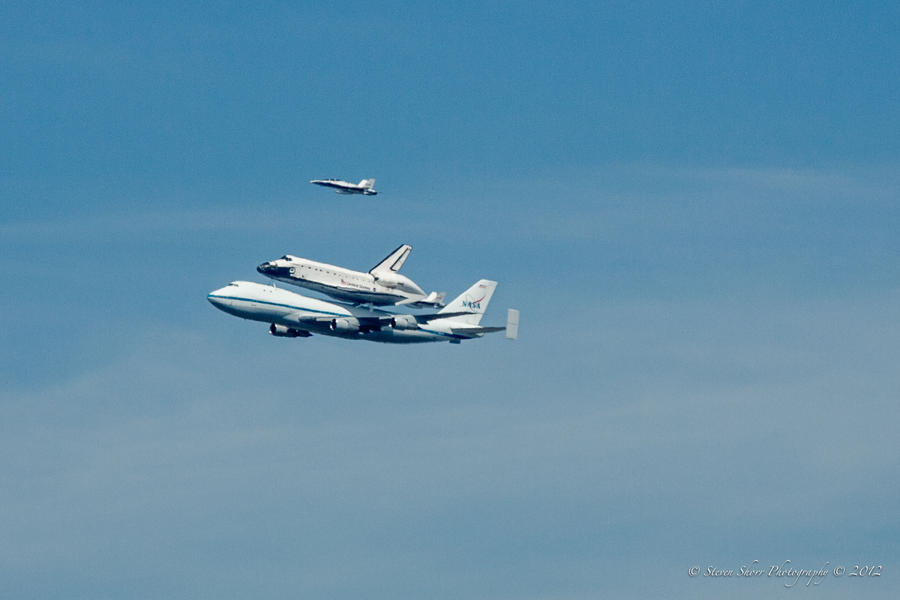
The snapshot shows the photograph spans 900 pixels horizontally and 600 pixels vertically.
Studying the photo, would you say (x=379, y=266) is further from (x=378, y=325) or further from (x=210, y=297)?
(x=210, y=297)

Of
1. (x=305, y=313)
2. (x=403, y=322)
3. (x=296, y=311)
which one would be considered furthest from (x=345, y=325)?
(x=403, y=322)

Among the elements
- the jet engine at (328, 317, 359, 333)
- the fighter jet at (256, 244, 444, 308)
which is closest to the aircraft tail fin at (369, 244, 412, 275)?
the fighter jet at (256, 244, 444, 308)

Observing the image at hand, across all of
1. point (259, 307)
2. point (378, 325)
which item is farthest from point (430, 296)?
point (259, 307)

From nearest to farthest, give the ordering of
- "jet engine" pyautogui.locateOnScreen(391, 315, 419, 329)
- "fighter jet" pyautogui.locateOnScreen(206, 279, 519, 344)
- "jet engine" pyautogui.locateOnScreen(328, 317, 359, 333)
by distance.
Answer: "fighter jet" pyautogui.locateOnScreen(206, 279, 519, 344) < "jet engine" pyautogui.locateOnScreen(328, 317, 359, 333) < "jet engine" pyautogui.locateOnScreen(391, 315, 419, 329)

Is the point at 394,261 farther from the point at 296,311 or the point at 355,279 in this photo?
the point at 296,311

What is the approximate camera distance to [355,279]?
620ft

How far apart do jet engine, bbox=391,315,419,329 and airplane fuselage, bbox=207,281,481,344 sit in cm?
30

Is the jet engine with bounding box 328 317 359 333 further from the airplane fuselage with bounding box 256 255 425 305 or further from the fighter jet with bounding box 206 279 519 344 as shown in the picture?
the airplane fuselage with bounding box 256 255 425 305

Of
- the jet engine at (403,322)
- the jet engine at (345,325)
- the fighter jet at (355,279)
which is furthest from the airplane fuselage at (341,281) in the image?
the jet engine at (403,322)

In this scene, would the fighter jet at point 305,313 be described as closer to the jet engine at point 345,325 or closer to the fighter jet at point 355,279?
the jet engine at point 345,325

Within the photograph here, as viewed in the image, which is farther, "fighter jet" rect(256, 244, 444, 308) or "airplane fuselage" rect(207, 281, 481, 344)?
"airplane fuselage" rect(207, 281, 481, 344)

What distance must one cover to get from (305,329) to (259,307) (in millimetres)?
6901

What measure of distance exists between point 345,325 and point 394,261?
9.70 m

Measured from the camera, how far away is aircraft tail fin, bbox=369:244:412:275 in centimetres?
19175
